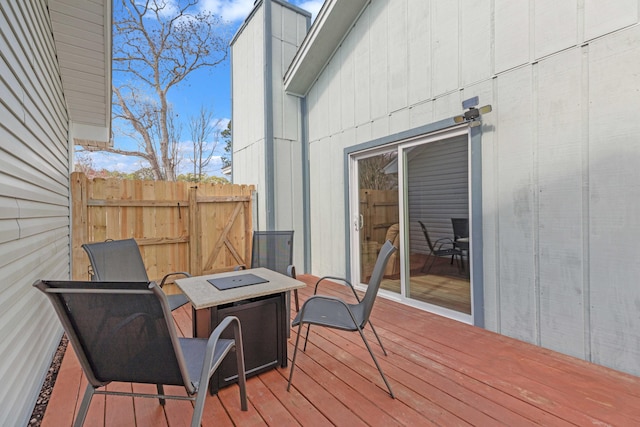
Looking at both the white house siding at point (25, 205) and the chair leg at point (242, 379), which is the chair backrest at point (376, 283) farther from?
the white house siding at point (25, 205)

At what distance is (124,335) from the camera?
1353 mm

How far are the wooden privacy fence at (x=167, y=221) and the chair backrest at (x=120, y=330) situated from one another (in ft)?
10.5

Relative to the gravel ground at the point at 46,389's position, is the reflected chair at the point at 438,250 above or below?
above

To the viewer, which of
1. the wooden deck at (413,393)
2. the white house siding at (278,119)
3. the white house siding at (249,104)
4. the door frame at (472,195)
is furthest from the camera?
the white house siding at (249,104)

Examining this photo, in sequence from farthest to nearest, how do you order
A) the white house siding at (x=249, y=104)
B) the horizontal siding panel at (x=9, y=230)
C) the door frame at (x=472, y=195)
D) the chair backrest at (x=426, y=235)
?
1. the white house siding at (x=249, y=104)
2. the chair backrest at (x=426, y=235)
3. the door frame at (x=472, y=195)
4. the horizontal siding panel at (x=9, y=230)

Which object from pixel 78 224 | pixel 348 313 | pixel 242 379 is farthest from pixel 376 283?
pixel 78 224

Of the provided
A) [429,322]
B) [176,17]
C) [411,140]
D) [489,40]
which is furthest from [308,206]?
[176,17]

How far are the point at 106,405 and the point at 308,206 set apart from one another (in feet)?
13.2

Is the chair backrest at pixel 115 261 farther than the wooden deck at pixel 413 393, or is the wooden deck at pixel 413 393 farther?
the chair backrest at pixel 115 261

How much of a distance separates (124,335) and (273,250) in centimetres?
239

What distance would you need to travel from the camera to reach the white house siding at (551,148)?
86.8 inches

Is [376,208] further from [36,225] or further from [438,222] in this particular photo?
[36,225]

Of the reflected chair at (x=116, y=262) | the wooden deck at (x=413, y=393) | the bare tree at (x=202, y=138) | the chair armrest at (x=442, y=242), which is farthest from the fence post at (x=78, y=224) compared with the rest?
the bare tree at (x=202, y=138)

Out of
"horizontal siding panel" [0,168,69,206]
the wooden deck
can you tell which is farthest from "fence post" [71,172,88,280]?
the wooden deck
